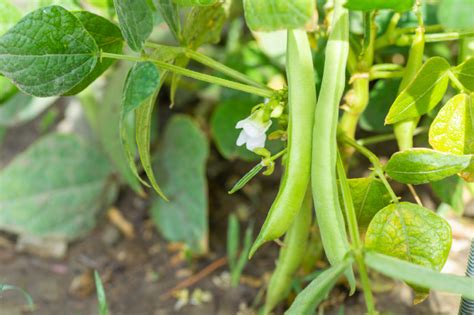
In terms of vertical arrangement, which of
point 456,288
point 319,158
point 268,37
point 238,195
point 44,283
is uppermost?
point 268,37

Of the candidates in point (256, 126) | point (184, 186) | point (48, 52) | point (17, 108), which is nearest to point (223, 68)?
point (256, 126)

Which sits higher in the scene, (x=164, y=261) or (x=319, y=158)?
(x=319, y=158)

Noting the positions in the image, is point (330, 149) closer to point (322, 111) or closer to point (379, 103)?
point (322, 111)

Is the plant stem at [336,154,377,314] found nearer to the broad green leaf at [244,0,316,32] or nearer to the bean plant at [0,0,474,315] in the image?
the bean plant at [0,0,474,315]

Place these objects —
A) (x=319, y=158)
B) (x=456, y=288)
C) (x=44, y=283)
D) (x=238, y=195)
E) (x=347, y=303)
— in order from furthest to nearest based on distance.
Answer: (x=238, y=195), (x=44, y=283), (x=347, y=303), (x=319, y=158), (x=456, y=288)

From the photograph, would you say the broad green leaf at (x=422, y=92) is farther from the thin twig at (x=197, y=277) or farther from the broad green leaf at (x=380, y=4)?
the thin twig at (x=197, y=277)

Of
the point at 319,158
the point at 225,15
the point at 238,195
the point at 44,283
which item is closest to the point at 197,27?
the point at 225,15

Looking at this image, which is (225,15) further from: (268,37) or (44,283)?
(44,283)

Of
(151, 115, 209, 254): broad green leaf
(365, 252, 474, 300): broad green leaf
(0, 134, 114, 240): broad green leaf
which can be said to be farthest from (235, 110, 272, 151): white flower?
(0, 134, 114, 240): broad green leaf
